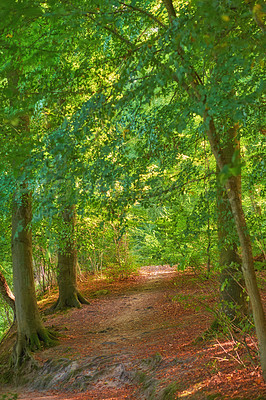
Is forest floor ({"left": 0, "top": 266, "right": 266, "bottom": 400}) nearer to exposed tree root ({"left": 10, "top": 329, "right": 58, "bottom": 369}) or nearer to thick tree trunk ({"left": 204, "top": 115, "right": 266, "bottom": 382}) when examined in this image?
exposed tree root ({"left": 10, "top": 329, "right": 58, "bottom": 369})

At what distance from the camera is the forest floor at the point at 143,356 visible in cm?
479

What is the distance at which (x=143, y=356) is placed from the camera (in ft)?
23.3

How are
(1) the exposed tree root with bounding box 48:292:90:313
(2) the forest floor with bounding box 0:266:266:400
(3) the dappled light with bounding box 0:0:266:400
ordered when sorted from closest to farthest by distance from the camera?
(3) the dappled light with bounding box 0:0:266:400
(2) the forest floor with bounding box 0:266:266:400
(1) the exposed tree root with bounding box 48:292:90:313

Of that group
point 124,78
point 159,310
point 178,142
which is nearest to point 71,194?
point 124,78

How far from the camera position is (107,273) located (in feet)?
56.1

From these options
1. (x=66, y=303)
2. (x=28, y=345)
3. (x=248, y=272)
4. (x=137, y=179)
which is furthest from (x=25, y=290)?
(x=248, y=272)

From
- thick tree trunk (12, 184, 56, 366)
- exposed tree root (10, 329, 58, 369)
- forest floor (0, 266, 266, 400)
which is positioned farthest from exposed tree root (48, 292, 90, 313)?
thick tree trunk (12, 184, 56, 366)

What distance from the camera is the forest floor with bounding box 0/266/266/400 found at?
4.79 meters

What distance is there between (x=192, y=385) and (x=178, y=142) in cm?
324

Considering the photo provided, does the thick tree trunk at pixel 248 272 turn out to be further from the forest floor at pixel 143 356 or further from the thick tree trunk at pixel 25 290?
the thick tree trunk at pixel 25 290

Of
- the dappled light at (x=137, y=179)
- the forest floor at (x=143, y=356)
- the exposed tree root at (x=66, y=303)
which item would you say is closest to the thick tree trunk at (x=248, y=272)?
the dappled light at (x=137, y=179)

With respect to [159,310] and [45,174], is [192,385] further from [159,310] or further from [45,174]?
[159,310]

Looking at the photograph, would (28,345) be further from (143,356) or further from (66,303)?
(66,303)

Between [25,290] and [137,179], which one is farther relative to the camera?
[25,290]
